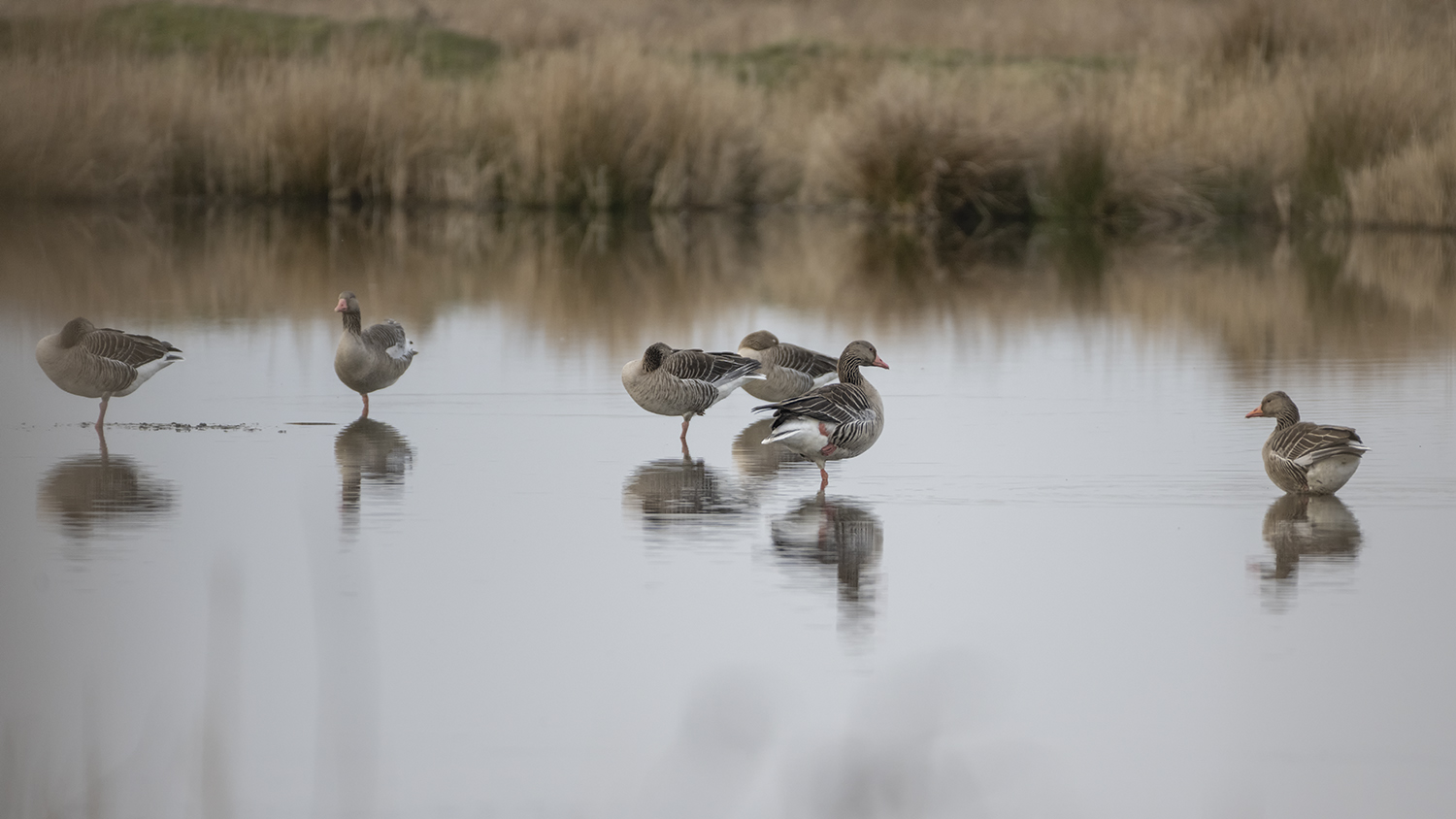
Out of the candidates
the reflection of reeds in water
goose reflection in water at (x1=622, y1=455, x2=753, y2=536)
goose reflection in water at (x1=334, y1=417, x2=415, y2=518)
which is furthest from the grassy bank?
goose reflection in water at (x1=334, y1=417, x2=415, y2=518)

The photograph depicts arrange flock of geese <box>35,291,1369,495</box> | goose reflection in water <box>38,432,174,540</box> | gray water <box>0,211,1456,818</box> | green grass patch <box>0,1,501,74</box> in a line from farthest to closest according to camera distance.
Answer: green grass patch <box>0,1,501,74</box>
flock of geese <box>35,291,1369,495</box>
goose reflection in water <box>38,432,174,540</box>
gray water <box>0,211,1456,818</box>

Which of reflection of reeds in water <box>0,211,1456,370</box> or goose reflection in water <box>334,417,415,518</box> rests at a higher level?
reflection of reeds in water <box>0,211,1456,370</box>

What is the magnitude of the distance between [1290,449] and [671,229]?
15882 mm

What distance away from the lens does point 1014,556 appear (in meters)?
6.29

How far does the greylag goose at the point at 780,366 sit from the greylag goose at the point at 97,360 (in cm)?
309

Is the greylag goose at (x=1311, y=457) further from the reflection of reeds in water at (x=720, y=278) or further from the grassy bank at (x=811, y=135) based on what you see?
the grassy bank at (x=811, y=135)

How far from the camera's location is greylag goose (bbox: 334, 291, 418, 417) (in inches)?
361

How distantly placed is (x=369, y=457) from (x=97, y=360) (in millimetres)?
1620

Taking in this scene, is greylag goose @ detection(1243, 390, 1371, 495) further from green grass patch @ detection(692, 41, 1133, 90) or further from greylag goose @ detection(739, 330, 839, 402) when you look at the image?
green grass patch @ detection(692, 41, 1133, 90)

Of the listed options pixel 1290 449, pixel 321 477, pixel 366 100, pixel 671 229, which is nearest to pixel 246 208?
pixel 366 100

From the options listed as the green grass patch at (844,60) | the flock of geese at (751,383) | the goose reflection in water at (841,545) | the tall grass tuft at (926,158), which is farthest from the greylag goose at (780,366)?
the green grass patch at (844,60)

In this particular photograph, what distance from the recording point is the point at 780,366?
973 centimetres

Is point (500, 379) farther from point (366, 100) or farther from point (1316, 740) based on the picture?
point (366, 100)

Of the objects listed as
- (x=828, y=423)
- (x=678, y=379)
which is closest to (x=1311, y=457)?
(x=828, y=423)
